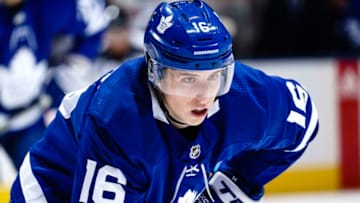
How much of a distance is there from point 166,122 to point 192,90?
4.4 inches

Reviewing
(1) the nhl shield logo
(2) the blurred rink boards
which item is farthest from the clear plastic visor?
(2) the blurred rink boards

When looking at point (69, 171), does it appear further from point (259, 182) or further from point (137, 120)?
point (259, 182)

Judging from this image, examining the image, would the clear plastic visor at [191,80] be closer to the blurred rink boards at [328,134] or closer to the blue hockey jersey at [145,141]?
the blue hockey jersey at [145,141]

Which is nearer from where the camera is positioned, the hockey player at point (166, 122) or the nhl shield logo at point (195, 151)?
the hockey player at point (166, 122)

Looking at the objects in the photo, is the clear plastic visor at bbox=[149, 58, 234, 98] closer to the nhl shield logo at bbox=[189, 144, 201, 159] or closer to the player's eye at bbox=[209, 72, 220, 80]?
the player's eye at bbox=[209, 72, 220, 80]

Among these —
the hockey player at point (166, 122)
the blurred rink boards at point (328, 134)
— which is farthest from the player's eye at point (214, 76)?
the blurred rink boards at point (328, 134)

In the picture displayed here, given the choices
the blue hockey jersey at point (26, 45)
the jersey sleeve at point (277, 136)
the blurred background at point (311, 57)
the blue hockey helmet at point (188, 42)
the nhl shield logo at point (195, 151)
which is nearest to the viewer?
the blue hockey helmet at point (188, 42)

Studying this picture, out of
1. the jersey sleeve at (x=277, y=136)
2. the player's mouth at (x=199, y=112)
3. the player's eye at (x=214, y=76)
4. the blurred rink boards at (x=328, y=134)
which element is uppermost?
the player's eye at (x=214, y=76)

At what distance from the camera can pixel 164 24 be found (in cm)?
229

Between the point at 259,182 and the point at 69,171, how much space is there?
21.6 inches

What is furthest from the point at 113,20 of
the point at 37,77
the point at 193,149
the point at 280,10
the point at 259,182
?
the point at 193,149

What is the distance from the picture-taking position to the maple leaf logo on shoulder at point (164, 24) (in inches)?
89.7

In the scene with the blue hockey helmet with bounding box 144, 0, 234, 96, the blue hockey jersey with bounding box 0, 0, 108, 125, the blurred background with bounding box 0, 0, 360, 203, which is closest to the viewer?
the blue hockey helmet with bounding box 144, 0, 234, 96

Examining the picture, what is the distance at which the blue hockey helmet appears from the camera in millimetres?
2250
